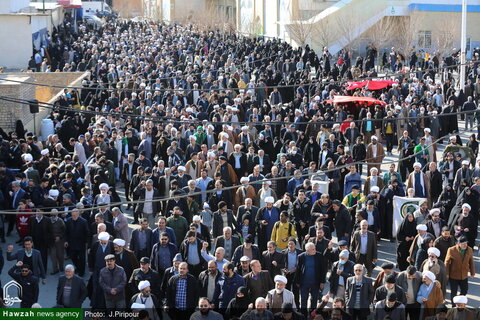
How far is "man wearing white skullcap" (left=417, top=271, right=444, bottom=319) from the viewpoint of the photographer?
1151 centimetres

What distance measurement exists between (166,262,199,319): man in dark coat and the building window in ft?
121

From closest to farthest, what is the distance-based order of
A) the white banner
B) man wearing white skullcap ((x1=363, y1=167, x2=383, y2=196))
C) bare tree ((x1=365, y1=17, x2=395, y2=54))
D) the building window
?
the white banner < man wearing white skullcap ((x1=363, y1=167, x2=383, y2=196)) < bare tree ((x1=365, y1=17, x2=395, y2=54)) < the building window

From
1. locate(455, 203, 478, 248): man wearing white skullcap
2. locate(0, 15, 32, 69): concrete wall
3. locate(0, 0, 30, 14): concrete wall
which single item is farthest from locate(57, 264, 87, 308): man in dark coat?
locate(0, 0, 30, 14): concrete wall

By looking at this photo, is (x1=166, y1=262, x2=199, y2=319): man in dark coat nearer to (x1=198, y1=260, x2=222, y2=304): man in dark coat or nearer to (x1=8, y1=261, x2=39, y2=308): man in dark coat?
(x1=198, y1=260, x2=222, y2=304): man in dark coat

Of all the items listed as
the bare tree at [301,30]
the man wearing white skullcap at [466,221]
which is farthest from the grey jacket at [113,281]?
the bare tree at [301,30]

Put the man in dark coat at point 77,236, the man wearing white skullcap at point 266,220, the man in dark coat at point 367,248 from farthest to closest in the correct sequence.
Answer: the man wearing white skullcap at point 266,220 < the man in dark coat at point 77,236 < the man in dark coat at point 367,248

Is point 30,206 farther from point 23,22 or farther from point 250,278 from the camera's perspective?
point 23,22

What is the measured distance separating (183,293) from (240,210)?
3.22m

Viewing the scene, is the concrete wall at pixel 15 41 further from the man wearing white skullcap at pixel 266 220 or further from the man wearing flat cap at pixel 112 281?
the man wearing flat cap at pixel 112 281

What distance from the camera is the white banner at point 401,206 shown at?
15.2m

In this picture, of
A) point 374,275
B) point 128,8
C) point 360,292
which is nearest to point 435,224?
point 374,275

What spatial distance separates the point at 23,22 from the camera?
126ft

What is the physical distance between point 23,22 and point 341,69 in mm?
12598

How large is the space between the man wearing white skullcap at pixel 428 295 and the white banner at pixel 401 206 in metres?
3.59
